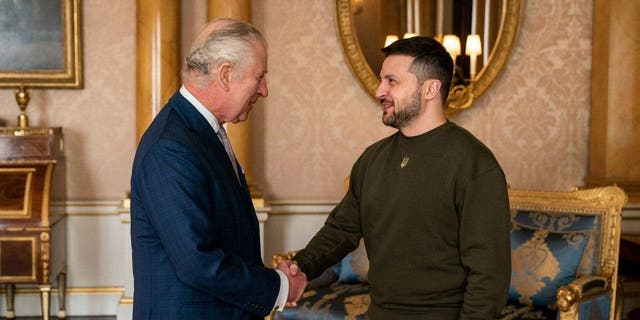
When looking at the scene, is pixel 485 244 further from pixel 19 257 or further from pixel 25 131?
pixel 25 131

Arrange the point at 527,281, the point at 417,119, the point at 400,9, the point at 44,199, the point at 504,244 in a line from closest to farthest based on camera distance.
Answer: the point at 504,244, the point at 417,119, the point at 527,281, the point at 44,199, the point at 400,9

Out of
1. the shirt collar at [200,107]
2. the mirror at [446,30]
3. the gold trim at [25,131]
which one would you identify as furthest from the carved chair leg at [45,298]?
the shirt collar at [200,107]

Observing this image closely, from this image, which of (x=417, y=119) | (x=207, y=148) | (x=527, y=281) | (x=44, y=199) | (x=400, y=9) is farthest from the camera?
(x=400, y=9)

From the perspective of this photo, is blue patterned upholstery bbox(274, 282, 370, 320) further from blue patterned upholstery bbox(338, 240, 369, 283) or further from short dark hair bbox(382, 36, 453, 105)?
short dark hair bbox(382, 36, 453, 105)

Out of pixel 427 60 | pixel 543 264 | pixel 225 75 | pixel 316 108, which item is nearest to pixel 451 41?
pixel 316 108

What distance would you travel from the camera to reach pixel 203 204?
1950 mm

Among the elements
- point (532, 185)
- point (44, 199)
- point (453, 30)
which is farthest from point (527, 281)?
point (44, 199)

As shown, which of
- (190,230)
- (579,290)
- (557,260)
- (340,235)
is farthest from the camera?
(557,260)

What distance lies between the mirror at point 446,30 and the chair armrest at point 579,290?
1.78 meters

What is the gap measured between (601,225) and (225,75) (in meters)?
2.45

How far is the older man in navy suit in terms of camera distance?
6.35 ft

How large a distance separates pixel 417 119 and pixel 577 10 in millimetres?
3301

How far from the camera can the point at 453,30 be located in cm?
522

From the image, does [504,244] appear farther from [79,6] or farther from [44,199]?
[79,6]
